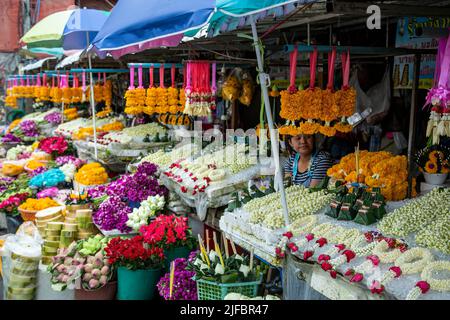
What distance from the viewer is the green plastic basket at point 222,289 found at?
340 centimetres

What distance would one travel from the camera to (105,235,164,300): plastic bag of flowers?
4250mm

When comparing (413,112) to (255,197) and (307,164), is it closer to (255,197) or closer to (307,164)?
(307,164)

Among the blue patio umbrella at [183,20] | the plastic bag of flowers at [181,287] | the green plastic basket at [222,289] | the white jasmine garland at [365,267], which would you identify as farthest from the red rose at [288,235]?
the plastic bag of flowers at [181,287]

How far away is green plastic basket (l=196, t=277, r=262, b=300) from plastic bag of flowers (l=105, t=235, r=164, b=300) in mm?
876

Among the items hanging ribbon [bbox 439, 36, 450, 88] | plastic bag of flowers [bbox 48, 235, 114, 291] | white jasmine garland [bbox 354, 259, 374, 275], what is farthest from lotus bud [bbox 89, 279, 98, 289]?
hanging ribbon [bbox 439, 36, 450, 88]

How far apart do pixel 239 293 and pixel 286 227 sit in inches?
21.7

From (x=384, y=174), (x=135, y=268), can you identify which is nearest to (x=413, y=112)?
(x=384, y=174)

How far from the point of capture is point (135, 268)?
4.23 metres

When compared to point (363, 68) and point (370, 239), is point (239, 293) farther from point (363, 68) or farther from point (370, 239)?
point (363, 68)

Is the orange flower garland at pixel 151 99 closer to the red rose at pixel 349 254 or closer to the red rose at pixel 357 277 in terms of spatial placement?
the red rose at pixel 349 254

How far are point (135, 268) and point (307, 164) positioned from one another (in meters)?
A: 1.98
